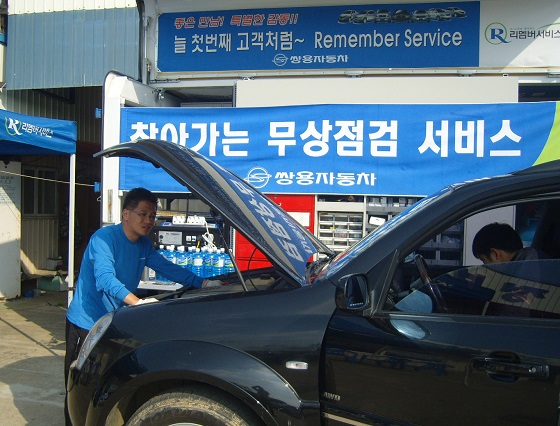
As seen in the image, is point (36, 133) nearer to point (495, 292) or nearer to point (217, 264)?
point (217, 264)

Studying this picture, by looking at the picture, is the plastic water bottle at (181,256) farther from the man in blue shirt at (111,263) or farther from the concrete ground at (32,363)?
the man in blue shirt at (111,263)

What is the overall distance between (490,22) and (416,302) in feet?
17.5

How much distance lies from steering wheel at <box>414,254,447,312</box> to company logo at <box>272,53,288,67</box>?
15.5 feet

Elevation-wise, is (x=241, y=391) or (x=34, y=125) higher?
(x=34, y=125)

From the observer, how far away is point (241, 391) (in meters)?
2.12

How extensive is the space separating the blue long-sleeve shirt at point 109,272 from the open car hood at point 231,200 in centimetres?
67

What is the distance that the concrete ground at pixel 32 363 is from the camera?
4.25 meters

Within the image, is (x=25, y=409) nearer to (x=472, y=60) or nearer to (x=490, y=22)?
(x=472, y=60)

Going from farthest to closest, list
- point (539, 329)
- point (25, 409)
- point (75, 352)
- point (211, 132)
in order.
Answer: point (211, 132), point (25, 409), point (75, 352), point (539, 329)

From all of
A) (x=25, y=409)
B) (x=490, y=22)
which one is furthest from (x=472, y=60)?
(x=25, y=409)

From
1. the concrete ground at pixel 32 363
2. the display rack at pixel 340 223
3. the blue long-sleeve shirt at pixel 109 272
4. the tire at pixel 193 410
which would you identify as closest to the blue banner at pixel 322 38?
the display rack at pixel 340 223

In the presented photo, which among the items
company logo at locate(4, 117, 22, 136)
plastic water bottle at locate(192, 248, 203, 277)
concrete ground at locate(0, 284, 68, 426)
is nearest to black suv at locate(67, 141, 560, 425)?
concrete ground at locate(0, 284, 68, 426)

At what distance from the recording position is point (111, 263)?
3.11 metres

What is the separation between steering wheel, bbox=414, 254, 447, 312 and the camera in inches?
84.4
